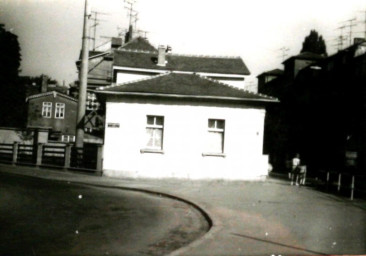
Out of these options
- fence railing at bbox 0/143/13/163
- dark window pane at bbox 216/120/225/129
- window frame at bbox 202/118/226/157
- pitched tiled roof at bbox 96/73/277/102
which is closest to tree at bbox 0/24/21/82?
pitched tiled roof at bbox 96/73/277/102

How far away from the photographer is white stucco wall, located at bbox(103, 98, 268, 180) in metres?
19.7

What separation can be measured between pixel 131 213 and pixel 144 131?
923 cm

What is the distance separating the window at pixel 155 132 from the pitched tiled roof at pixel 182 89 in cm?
126

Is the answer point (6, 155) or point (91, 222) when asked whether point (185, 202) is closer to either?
point (91, 222)

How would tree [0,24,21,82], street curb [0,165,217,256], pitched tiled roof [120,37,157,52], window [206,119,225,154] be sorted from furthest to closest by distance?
pitched tiled roof [120,37,157,52] → window [206,119,225,154] → tree [0,24,21,82] → street curb [0,165,217,256]

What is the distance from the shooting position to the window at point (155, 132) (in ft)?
65.4

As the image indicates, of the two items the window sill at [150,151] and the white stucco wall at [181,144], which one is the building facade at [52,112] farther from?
the window sill at [150,151]

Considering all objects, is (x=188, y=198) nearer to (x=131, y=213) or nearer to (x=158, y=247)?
(x=131, y=213)

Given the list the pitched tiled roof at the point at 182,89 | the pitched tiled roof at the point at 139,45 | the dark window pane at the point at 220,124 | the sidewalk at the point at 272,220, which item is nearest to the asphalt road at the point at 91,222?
the sidewalk at the point at 272,220

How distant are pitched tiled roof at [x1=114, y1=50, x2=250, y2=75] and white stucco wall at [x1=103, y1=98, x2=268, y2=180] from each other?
1033 cm

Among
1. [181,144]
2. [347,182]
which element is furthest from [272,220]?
[181,144]

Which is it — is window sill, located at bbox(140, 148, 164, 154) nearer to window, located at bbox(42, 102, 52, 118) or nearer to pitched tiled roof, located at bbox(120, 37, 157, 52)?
pitched tiled roof, located at bbox(120, 37, 157, 52)

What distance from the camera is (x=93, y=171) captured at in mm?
20703

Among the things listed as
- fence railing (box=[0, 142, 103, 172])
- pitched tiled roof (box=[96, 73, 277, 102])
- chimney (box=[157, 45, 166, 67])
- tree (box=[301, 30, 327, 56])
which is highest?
tree (box=[301, 30, 327, 56])
